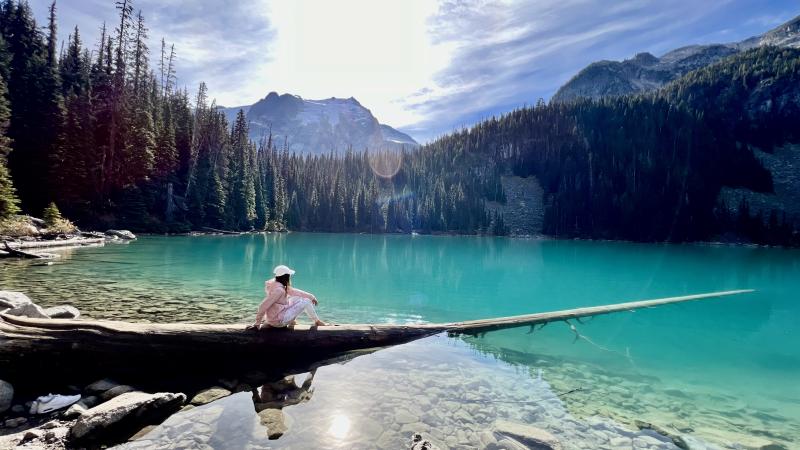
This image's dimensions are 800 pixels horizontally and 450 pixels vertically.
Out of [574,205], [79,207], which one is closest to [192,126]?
[79,207]

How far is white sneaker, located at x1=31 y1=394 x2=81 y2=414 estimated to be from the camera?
6.61 metres

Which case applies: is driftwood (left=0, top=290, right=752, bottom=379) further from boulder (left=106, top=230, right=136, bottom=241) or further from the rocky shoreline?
boulder (left=106, top=230, right=136, bottom=241)

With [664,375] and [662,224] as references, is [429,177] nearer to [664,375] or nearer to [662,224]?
[662,224]

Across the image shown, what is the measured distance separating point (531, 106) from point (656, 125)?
5426cm

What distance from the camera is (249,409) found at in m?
7.32

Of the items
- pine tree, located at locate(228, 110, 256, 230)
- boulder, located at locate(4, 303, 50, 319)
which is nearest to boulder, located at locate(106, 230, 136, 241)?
pine tree, located at locate(228, 110, 256, 230)

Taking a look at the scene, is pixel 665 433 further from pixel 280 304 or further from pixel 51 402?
pixel 51 402

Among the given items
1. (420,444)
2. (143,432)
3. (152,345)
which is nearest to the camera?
(420,444)

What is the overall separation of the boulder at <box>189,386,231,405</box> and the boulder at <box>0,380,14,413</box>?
2681 millimetres

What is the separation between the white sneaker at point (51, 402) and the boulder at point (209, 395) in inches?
72.2

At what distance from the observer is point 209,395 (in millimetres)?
7742

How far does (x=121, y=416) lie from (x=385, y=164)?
180542 mm

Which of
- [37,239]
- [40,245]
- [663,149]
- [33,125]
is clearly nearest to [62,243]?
[37,239]

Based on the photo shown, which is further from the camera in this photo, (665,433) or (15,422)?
(665,433)
